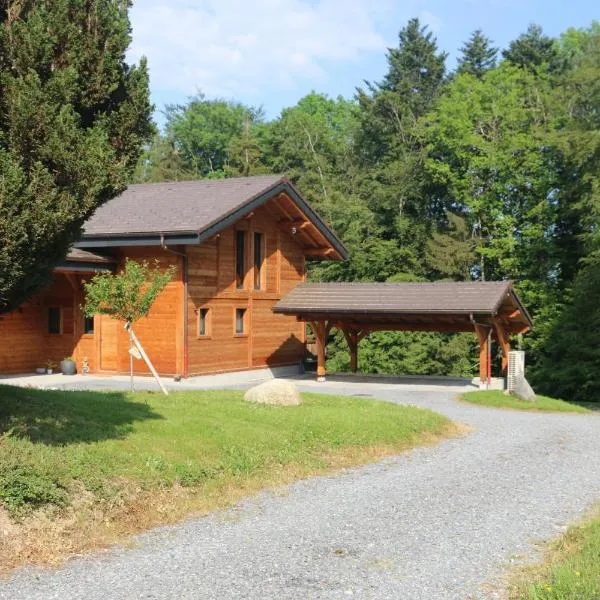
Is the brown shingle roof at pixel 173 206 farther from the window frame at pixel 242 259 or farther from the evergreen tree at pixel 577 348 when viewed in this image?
the evergreen tree at pixel 577 348

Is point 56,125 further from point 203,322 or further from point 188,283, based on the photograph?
point 203,322

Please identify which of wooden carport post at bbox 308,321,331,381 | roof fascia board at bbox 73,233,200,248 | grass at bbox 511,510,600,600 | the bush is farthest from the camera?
wooden carport post at bbox 308,321,331,381

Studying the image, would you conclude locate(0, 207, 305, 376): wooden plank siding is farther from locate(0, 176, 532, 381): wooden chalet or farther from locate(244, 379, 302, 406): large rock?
locate(244, 379, 302, 406): large rock

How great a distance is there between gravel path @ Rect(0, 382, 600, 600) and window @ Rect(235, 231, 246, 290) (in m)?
14.3

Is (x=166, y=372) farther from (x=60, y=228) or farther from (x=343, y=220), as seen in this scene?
(x=343, y=220)

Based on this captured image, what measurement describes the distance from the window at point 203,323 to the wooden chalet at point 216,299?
1.4 inches

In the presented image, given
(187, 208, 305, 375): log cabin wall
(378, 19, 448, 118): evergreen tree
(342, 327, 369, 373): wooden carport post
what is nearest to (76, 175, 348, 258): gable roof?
(187, 208, 305, 375): log cabin wall

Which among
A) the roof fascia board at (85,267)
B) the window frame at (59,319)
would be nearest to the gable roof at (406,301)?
the roof fascia board at (85,267)

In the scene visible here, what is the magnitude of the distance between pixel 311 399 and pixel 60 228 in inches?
403

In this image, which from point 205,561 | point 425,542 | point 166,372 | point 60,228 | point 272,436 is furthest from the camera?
point 166,372

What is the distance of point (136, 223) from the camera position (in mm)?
23500

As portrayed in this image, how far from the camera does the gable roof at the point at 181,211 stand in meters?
22.2

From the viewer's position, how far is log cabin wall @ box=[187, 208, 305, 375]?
77.5 feet

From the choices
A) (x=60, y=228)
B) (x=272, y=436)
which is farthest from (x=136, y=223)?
(x=60, y=228)
